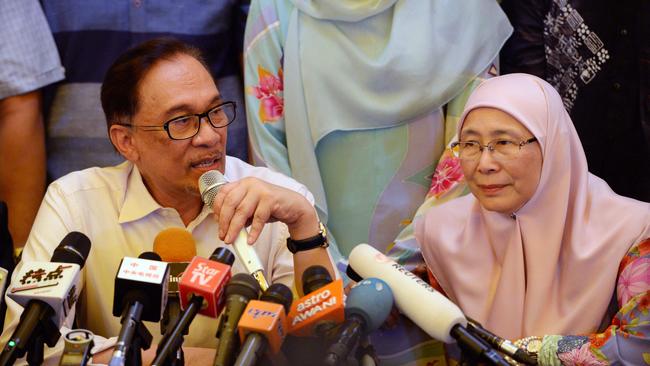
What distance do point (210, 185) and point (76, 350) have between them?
526 millimetres

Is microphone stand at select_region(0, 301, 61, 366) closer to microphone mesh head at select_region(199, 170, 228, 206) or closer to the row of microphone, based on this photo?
the row of microphone

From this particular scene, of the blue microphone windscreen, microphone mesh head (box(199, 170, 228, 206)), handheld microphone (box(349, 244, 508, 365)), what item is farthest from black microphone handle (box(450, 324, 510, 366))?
microphone mesh head (box(199, 170, 228, 206))

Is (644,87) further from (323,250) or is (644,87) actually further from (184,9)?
(184,9)

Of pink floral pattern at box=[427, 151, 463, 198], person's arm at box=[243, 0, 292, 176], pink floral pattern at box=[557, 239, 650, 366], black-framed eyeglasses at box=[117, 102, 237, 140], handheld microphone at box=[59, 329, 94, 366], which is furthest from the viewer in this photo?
person's arm at box=[243, 0, 292, 176]

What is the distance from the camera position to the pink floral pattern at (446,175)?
8.42ft

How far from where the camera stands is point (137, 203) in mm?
2266

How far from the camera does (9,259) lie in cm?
232

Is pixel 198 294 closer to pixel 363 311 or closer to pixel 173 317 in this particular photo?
pixel 173 317

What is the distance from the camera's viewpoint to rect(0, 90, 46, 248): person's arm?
286 cm

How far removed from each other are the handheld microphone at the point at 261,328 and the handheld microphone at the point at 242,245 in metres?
0.11

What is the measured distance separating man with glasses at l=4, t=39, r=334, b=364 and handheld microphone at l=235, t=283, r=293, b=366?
27.7 inches

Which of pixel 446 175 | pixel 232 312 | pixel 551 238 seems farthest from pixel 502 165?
pixel 232 312

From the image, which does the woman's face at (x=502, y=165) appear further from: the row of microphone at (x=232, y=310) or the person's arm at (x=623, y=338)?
the row of microphone at (x=232, y=310)

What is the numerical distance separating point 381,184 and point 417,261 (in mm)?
326
